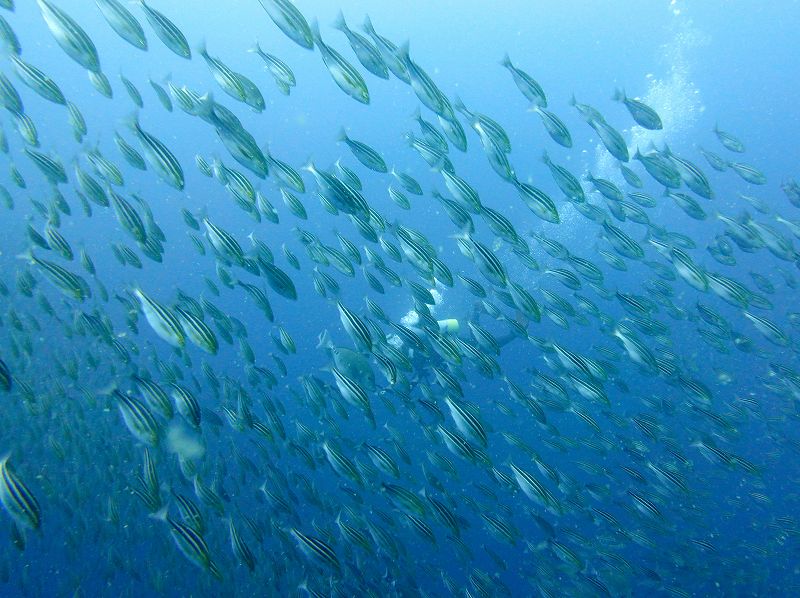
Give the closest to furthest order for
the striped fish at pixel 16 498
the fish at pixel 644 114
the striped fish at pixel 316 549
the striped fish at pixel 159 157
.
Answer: the striped fish at pixel 16 498
the striped fish at pixel 159 157
the striped fish at pixel 316 549
the fish at pixel 644 114

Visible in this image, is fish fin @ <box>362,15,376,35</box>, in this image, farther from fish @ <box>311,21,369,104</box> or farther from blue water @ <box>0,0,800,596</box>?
blue water @ <box>0,0,800,596</box>

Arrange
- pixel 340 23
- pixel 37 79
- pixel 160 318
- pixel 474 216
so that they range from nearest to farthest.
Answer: pixel 160 318 < pixel 37 79 < pixel 340 23 < pixel 474 216

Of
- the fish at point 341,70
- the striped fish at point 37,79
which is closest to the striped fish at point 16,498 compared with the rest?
the striped fish at point 37,79

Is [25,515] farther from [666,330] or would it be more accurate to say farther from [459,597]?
[666,330]

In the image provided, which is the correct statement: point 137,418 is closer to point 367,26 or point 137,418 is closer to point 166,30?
point 166,30

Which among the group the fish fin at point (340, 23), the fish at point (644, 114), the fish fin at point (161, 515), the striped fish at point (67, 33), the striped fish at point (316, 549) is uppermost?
the fish at point (644, 114)

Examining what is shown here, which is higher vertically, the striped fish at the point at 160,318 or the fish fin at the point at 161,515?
the striped fish at the point at 160,318

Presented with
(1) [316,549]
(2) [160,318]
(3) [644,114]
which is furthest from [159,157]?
(3) [644,114]

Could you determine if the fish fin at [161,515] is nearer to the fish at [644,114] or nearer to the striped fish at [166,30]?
the striped fish at [166,30]

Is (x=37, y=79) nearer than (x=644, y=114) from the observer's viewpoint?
Yes

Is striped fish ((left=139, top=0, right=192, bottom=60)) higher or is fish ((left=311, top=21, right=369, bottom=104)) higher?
fish ((left=311, top=21, right=369, bottom=104))

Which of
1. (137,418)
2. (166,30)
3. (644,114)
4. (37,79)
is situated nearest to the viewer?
(137,418)

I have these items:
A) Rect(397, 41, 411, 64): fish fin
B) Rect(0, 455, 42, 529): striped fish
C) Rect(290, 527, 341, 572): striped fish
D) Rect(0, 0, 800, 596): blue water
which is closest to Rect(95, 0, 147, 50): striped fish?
Rect(397, 41, 411, 64): fish fin

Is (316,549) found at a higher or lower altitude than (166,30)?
lower
